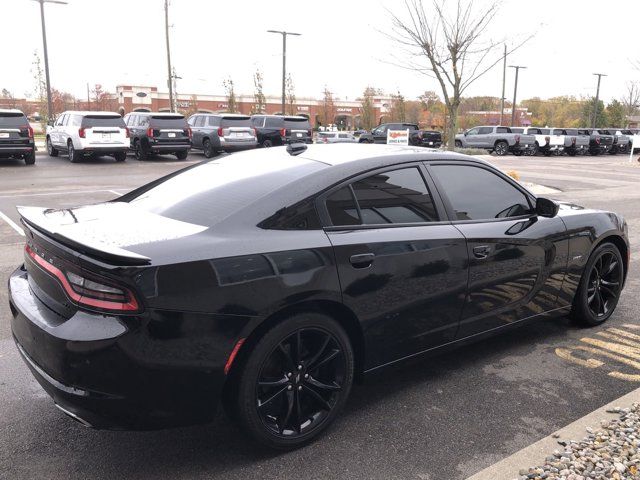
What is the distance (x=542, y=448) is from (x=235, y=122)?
21080 millimetres

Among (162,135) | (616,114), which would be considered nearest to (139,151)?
(162,135)

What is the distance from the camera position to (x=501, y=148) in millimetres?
34094

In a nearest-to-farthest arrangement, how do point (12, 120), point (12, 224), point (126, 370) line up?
point (126, 370), point (12, 224), point (12, 120)

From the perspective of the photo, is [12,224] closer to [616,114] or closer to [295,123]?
[295,123]

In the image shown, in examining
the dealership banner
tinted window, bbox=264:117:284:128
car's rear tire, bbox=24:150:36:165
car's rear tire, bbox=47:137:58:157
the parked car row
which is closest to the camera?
car's rear tire, bbox=24:150:36:165

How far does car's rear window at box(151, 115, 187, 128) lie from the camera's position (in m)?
21.5

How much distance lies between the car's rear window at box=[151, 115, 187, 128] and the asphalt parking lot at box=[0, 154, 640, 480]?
57.8 feet

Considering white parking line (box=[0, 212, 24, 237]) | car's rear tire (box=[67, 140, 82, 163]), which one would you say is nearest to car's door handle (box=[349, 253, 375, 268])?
white parking line (box=[0, 212, 24, 237])

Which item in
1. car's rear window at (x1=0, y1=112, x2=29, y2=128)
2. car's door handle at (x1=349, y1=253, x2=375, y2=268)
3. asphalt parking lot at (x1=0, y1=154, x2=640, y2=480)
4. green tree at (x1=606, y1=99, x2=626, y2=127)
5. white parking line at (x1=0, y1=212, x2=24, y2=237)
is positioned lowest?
white parking line at (x1=0, y1=212, x2=24, y2=237)

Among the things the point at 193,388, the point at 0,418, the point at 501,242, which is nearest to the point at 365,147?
the point at 501,242

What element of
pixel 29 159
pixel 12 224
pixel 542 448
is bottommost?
pixel 12 224

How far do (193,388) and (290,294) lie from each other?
24.2 inches

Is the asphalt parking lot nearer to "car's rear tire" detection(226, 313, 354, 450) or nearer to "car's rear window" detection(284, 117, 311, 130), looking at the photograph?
"car's rear tire" detection(226, 313, 354, 450)

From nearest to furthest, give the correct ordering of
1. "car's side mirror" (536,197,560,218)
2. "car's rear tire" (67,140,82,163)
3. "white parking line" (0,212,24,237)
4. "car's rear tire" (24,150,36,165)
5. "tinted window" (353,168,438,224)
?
1. "tinted window" (353,168,438,224)
2. "car's side mirror" (536,197,560,218)
3. "white parking line" (0,212,24,237)
4. "car's rear tire" (24,150,36,165)
5. "car's rear tire" (67,140,82,163)
